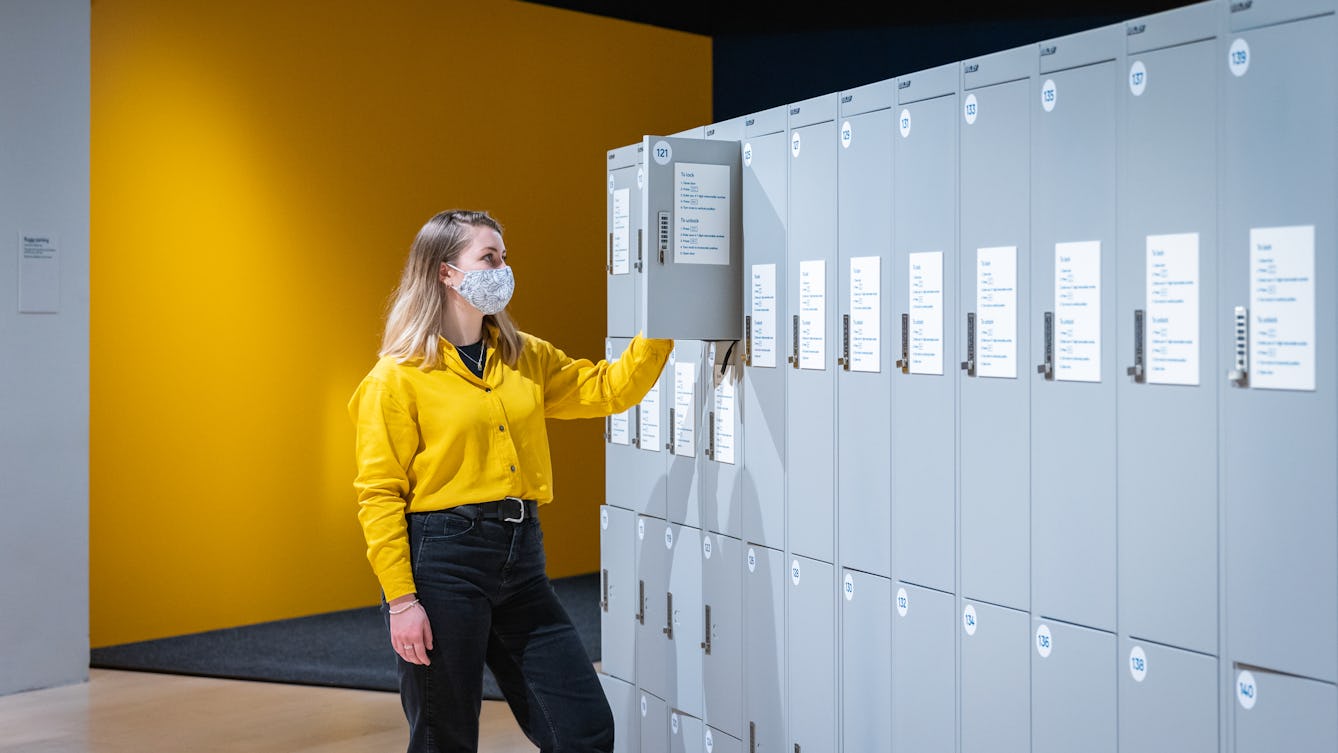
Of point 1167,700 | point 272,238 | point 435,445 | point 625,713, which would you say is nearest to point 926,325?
point 1167,700

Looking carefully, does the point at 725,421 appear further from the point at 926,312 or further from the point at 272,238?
the point at 272,238

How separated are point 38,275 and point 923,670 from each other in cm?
387

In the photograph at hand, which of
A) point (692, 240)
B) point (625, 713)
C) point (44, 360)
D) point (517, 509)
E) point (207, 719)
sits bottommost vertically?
point (207, 719)

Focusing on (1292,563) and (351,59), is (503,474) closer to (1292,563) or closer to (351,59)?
(1292,563)

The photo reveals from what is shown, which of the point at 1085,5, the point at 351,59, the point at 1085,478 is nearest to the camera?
the point at 1085,478

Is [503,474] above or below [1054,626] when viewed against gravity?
above

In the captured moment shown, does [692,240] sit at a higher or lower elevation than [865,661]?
higher

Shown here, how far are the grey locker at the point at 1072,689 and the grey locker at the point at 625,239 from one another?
162 cm

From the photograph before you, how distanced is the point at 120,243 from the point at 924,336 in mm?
4107

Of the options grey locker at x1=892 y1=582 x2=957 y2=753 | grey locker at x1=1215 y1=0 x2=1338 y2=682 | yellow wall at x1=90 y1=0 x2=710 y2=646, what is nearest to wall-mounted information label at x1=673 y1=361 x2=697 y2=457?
grey locker at x1=892 y1=582 x2=957 y2=753

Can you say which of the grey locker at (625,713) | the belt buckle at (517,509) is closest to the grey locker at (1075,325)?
the belt buckle at (517,509)

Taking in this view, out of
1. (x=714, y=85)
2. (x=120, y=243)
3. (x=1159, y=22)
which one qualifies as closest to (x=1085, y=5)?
(x=714, y=85)

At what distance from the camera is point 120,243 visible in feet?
18.8

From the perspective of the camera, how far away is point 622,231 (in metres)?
3.97
